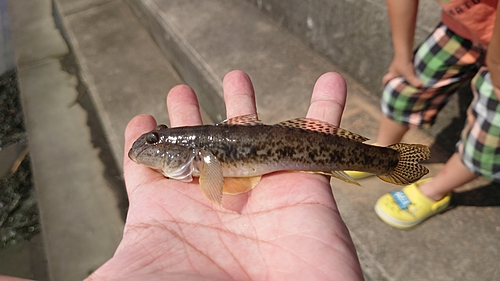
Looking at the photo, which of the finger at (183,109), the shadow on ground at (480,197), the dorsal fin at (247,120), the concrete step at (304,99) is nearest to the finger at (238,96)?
the finger at (183,109)

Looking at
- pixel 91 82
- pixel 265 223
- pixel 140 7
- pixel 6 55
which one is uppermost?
pixel 265 223

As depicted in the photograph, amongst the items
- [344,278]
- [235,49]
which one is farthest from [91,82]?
[344,278]

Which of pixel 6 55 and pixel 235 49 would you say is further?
pixel 6 55

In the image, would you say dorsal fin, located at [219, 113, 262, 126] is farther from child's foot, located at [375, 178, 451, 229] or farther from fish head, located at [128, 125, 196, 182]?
child's foot, located at [375, 178, 451, 229]

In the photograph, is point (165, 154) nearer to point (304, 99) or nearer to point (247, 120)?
point (247, 120)

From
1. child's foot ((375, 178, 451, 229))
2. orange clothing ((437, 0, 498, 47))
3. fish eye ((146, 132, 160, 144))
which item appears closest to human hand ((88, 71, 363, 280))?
fish eye ((146, 132, 160, 144))

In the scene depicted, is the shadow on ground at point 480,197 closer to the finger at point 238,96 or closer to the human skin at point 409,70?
the human skin at point 409,70

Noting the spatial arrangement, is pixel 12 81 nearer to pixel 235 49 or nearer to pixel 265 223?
pixel 235 49
